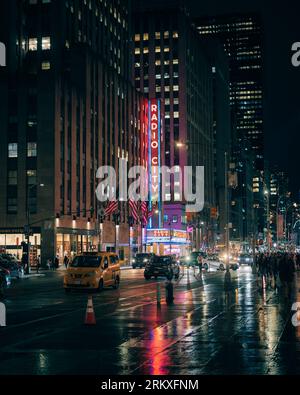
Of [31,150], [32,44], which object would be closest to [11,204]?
[31,150]

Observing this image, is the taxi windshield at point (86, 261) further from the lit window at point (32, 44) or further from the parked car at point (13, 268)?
the lit window at point (32, 44)

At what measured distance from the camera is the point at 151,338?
15156 millimetres

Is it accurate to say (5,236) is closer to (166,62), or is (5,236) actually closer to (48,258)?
(48,258)

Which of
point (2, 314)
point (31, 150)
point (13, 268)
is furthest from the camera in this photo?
point (31, 150)

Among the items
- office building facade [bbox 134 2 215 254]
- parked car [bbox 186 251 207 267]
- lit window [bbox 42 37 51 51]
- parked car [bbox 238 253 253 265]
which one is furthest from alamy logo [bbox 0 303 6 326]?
office building facade [bbox 134 2 215 254]

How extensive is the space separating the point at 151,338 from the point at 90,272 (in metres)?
16.8

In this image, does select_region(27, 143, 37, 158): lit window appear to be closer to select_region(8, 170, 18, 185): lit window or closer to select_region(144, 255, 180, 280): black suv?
select_region(8, 170, 18, 185): lit window

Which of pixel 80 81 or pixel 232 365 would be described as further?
pixel 80 81

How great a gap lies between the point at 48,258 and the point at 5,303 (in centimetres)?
5142

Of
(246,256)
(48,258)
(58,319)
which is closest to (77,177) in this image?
(48,258)

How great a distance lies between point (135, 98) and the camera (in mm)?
113188

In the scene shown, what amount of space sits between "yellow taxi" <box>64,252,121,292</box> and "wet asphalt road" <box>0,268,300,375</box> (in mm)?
5476

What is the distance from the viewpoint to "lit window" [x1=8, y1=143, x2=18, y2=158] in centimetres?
7938

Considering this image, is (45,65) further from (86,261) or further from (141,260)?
(86,261)
